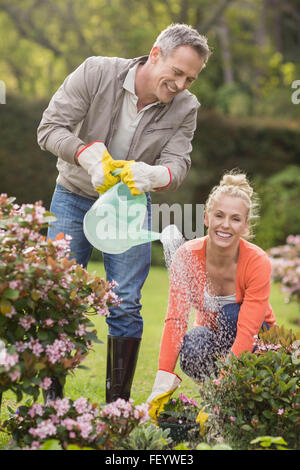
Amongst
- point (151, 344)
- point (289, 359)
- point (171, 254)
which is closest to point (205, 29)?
point (151, 344)

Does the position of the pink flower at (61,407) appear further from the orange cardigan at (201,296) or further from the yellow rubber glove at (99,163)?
the yellow rubber glove at (99,163)

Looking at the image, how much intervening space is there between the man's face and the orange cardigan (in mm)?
754

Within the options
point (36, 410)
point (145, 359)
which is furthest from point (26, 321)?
point (145, 359)

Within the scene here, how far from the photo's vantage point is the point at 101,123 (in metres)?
2.54

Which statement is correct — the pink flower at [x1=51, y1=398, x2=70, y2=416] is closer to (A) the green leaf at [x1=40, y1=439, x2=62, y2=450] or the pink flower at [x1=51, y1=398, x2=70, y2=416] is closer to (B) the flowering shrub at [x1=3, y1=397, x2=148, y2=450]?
(B) the flowering shrub at [x1=3, y1=397, x2=148, y2=450]

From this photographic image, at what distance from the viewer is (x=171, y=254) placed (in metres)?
3.08

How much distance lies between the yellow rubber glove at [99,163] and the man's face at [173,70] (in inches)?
14.5

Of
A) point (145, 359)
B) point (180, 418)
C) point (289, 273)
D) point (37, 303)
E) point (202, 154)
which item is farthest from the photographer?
point (202, 154)

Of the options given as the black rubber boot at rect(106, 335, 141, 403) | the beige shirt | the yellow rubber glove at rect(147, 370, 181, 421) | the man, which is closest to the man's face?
the man

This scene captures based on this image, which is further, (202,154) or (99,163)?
(202,154)

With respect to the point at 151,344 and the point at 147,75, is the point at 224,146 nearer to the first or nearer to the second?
the point at 151,344

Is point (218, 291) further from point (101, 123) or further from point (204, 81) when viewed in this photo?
point (204, 81)

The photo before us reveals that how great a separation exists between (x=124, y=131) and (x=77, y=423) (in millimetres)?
1270

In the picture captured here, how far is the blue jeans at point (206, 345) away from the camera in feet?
8.81
